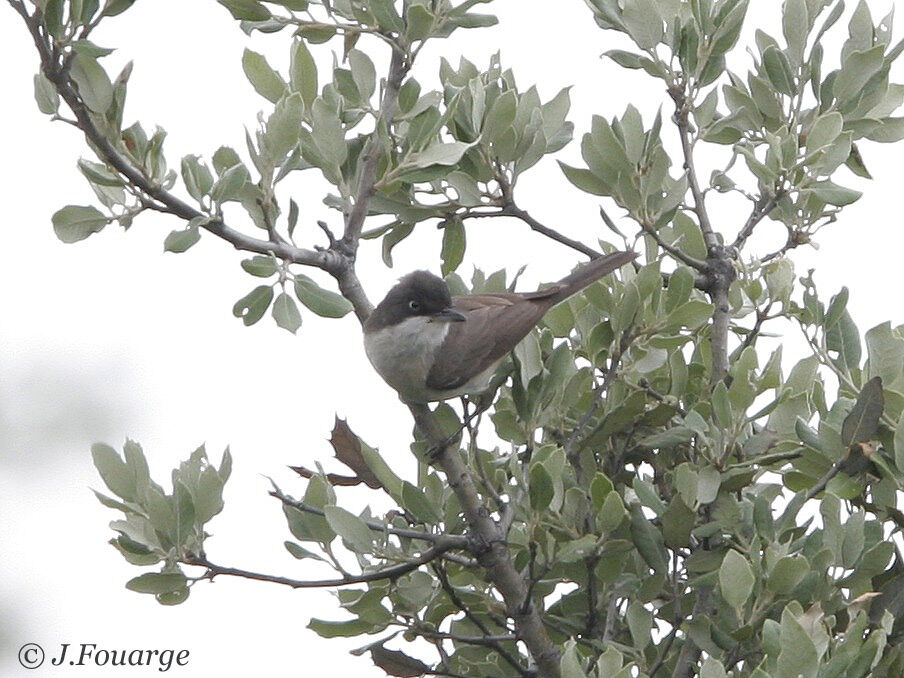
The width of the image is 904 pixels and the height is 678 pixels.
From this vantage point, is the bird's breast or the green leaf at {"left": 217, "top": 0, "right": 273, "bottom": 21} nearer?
the green leaf at {"left": 217, "top": 0, "right": 273, "bottom": 21}

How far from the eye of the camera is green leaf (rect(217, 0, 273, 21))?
3561 millimetres

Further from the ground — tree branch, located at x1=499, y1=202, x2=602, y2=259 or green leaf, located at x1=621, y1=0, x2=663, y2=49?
green leaf, located at x1=621, y1=0, x2=663, y2=49

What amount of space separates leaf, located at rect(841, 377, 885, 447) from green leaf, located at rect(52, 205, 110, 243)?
206 centimetres

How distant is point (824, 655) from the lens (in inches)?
116

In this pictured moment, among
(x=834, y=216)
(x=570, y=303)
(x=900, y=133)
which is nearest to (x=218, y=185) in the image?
(x=570, y=303)

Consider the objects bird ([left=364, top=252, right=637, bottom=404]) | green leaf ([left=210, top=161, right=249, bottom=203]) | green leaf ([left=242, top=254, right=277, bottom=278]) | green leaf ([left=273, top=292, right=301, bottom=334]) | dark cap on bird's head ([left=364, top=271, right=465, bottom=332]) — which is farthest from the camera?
dark cap on bird's head ([left=364, top=271, right=465, bottom=332])

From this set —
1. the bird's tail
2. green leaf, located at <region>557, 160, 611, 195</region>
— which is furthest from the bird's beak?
green leaf, located at <region>557, 160, 611, 195</region>

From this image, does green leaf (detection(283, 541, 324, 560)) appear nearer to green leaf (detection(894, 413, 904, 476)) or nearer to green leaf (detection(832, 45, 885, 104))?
green leaf (detection(894, 413, 904, 476))

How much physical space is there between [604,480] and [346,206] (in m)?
1.06

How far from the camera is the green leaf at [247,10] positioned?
3561 millimetres

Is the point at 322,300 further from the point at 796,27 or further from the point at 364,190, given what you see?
the point at 796,27

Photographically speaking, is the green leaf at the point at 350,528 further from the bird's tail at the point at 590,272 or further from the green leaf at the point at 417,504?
the bird's tail at the point at 590,272

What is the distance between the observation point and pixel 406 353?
4453mm

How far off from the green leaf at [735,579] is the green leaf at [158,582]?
1.41 metres
